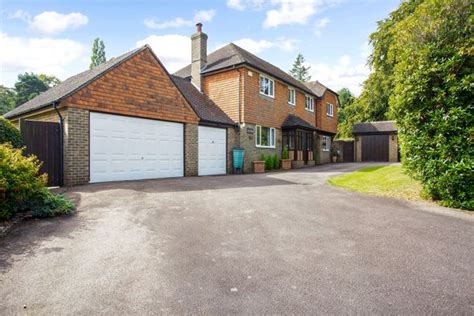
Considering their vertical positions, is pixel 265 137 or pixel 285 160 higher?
pixel 265 137

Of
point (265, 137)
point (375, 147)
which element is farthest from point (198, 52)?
point (375, 147)

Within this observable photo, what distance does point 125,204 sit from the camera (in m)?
6.53

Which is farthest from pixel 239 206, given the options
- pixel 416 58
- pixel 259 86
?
pixel 259 86

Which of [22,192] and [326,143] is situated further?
[326,143]

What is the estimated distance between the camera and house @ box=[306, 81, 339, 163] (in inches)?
974

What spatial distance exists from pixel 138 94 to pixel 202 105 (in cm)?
505

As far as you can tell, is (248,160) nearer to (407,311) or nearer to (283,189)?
(283,189)

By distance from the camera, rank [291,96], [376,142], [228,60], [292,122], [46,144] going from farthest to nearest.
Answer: [376,142], [291,96], [292,122], [228,60], [46,144]

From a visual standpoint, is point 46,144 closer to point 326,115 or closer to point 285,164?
point 285,164

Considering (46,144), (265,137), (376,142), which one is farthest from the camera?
(376,142)

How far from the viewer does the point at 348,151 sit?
29312 mm

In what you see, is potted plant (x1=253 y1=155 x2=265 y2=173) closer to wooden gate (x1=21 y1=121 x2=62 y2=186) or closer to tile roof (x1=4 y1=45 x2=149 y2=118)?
tile roof (x1=4 y1=45 x2=149 y2=118)

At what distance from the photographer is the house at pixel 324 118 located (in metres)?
24.7

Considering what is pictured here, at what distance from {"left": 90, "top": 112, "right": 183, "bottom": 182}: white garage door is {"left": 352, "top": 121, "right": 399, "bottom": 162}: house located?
71.9 ft
